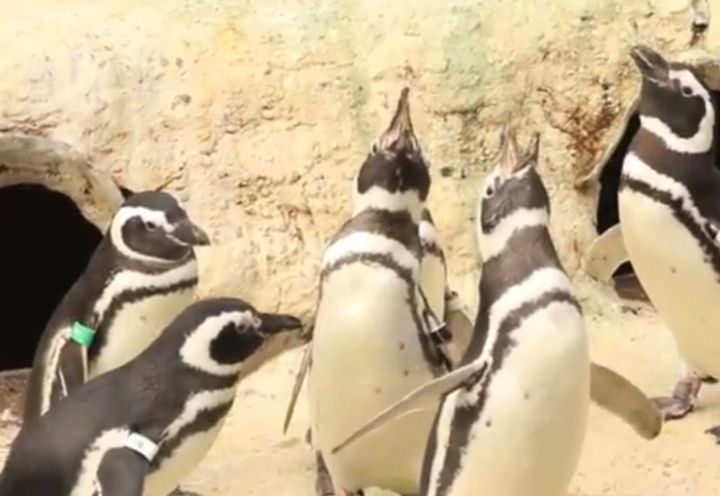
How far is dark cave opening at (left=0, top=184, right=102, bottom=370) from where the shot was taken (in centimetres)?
428

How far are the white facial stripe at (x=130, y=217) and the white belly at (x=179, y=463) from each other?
427 mm

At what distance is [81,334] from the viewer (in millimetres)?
2562

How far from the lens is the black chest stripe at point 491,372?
80.8 inches

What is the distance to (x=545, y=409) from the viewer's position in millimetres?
2049

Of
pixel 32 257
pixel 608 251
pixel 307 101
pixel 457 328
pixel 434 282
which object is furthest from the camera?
pixel 32 257

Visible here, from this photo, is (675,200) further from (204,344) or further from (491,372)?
(204,344)

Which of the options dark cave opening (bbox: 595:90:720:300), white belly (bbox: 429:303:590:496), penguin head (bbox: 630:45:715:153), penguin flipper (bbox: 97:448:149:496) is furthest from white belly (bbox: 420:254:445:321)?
dark cave opening (bbox: 595:90:720:300)

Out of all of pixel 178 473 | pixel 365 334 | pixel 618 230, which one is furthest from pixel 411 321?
pixel 618 230

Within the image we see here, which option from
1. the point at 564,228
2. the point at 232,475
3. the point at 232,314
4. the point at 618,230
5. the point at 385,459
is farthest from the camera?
the point at 564,228

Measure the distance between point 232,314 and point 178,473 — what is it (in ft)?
0.74

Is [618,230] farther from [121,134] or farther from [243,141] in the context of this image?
[121,134]

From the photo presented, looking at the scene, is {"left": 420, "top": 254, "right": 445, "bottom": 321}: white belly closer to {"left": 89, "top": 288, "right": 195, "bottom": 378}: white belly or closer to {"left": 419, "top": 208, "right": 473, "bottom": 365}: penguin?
{"left": 419, "top": 208, "right": 473, "bottom": 365}: penguin

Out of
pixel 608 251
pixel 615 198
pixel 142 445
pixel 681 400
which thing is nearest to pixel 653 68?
pixel 608 251

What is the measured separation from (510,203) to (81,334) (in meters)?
0.78
